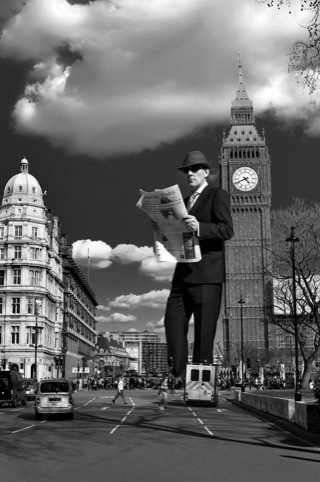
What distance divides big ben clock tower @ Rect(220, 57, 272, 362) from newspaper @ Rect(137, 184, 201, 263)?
531ft

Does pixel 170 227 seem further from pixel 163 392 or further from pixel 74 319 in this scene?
pixel 74 319

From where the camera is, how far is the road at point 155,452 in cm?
1324

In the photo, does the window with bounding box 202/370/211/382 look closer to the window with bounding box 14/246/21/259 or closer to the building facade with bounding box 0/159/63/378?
the building facade with bounding box 0/159/63/378

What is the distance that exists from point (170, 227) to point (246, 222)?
165m

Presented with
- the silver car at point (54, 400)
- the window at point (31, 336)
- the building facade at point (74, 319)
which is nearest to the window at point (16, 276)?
the window at point (31, 336)

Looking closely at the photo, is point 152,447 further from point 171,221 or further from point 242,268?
point 242,268

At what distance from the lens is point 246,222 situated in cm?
17088

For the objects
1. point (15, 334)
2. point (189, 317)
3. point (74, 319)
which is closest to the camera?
point (189, 317)

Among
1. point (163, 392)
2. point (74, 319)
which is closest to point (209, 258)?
point (163, 392)

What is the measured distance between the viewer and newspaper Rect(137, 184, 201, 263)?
7.03 metres

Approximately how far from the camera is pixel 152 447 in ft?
59.4

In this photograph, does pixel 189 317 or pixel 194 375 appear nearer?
pixel 194 375

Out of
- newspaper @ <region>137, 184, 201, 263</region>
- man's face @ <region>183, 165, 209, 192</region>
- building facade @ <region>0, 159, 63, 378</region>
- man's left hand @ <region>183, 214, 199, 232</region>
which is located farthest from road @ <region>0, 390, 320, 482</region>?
building facade @ <region>0, 159, 63, 378</region>

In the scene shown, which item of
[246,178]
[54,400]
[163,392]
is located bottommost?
[54,400]
